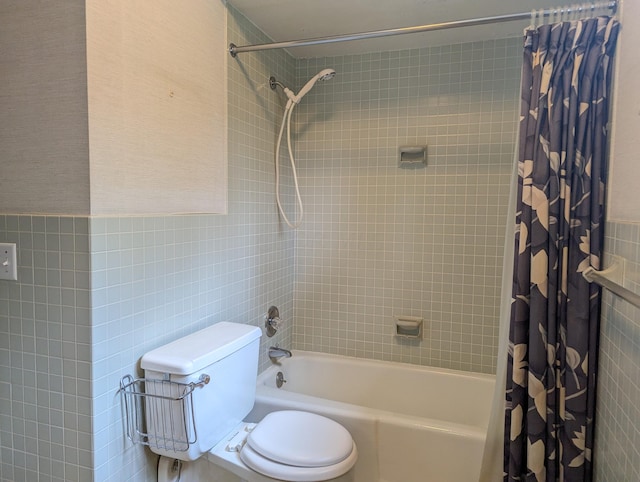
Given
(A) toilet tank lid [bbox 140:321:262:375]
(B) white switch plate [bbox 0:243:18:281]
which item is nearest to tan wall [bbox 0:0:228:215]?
(B) white switch plate [bbox 0:243:18:281]

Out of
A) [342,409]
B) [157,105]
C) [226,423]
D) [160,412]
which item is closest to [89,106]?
[157,105]

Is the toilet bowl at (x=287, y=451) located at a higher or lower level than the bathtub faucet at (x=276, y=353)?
lower

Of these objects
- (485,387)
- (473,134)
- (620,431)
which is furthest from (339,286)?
(620,431)

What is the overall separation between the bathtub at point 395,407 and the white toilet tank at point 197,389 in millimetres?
452

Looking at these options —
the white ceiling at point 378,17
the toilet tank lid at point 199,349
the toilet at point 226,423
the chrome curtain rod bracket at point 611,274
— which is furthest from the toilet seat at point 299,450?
the white ceiling at point 378,17

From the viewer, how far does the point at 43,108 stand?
1.24 meters

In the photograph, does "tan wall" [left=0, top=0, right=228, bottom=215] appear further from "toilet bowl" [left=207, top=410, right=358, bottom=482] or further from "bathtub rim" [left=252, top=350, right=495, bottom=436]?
"bathtub rim" [left=252, top=350, right=495, bottom=436]

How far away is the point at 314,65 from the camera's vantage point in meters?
2.50

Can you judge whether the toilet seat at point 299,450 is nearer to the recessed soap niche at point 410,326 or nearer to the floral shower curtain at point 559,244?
the floral shower curtain at point 559,244

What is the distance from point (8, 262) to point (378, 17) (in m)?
1.81

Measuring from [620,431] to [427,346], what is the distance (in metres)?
1.26

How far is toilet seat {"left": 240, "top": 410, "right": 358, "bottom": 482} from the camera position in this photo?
141cm

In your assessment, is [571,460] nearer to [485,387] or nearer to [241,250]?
[485,387]

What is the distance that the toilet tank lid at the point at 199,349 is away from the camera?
132cm
